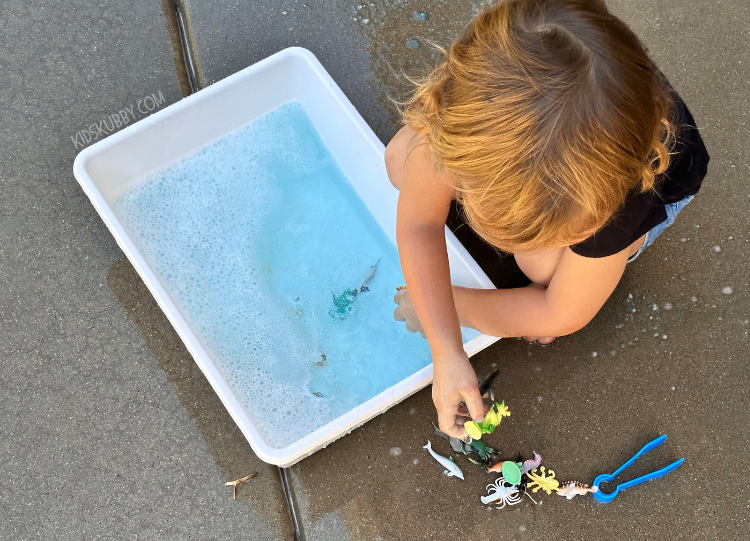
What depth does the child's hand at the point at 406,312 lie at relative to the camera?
1.28 metres

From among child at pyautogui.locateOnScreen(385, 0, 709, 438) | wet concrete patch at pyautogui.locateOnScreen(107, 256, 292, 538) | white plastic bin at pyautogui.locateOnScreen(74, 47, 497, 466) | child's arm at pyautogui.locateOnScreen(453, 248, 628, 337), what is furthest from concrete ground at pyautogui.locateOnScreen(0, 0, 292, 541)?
child at pyautogui.locateOnScreen(385, 0, 709, 438)

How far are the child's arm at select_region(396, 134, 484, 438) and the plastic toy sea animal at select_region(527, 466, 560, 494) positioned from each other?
23cm

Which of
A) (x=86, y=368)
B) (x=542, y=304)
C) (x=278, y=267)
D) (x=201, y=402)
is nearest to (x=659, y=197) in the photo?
(x=542, y=304)

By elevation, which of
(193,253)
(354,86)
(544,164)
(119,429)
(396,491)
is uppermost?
(544,164)

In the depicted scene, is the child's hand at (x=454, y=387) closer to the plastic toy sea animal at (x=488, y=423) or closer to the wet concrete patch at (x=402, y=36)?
the plastic toy sea animal at (x=488, y=423)

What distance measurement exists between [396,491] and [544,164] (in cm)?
82

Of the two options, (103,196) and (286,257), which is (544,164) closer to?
(286,257)

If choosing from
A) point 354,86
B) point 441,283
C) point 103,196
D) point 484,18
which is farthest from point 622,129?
point 103,196

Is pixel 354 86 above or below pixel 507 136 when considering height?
below

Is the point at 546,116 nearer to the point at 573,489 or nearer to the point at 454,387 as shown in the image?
the point at 454,387

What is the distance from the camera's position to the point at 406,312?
130 centimetres

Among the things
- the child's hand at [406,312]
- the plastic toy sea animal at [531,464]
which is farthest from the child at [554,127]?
the plastic toy sea animal at [531,464]

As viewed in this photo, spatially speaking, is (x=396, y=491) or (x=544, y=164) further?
(x=396, y=491)

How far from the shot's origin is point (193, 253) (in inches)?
57.6
